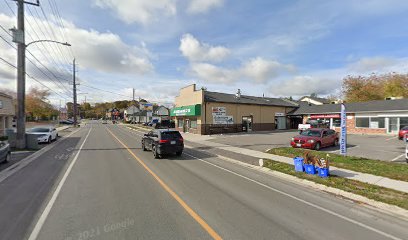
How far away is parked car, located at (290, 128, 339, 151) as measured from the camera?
19.7 metres

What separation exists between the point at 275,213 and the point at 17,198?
23.7 ft

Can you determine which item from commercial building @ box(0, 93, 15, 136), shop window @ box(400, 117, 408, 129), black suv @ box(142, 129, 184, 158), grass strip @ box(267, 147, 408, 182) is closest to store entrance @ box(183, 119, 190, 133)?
commercial building @ box(0, 93, 15, 136)

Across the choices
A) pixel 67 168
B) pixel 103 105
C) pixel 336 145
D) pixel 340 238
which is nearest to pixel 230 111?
pixel 336 145

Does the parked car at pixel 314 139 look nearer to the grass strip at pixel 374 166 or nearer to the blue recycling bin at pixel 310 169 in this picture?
the grass strip at pixel 374 166

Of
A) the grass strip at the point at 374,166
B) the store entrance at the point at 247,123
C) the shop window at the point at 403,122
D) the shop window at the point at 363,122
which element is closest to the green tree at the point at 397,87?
the shop window at the point at 363,122

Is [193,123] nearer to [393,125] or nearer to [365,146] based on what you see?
[365,146]

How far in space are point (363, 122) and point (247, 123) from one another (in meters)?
15.2

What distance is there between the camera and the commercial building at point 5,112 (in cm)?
3173

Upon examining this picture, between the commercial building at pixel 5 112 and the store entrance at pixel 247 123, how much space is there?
2989 cm

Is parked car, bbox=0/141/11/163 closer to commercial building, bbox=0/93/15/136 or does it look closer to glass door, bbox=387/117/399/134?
commercial building, bbox=0/93/15/136

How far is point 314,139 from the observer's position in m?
19.9

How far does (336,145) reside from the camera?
23312mm

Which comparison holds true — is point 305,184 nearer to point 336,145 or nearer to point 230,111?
point 336,145

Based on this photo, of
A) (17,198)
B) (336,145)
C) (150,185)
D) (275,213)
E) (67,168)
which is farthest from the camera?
(336,145)
